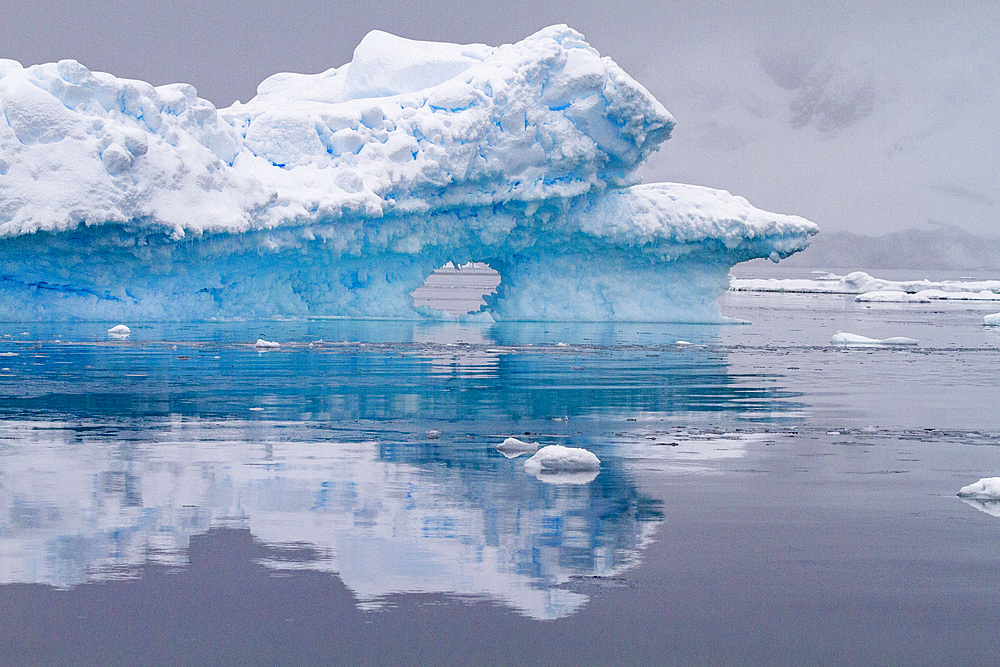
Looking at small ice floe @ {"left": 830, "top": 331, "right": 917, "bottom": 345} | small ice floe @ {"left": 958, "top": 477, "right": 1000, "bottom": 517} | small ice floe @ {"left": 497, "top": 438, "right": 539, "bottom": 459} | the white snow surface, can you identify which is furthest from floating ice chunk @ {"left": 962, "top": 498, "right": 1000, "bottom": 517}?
the white snow surface

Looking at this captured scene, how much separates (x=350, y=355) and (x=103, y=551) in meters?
9.67

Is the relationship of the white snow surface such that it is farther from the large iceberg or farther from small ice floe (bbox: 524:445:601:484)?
small ice floe (bbox: 524:445:601:484)

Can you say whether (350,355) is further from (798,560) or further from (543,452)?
(798,560)

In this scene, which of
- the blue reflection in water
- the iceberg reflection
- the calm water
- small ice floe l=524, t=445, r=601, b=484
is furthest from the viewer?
small ice floe l=524, t=445, r=601, b=484

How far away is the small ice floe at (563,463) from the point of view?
620 cm

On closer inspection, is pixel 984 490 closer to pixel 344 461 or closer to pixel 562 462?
pixel 562 462

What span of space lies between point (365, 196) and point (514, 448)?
39.8 ft

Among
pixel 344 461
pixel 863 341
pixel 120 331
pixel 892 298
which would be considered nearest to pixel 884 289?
pixel 892 298

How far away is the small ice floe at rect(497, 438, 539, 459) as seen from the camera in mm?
6863

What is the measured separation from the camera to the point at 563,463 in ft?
20.4

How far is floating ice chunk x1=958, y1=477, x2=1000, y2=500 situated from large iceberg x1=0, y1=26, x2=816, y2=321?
13.1m

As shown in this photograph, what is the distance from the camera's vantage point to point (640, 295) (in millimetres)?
22875

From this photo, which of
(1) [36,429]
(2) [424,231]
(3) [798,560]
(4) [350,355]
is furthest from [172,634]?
(2) [424,231]

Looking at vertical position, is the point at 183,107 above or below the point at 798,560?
above
